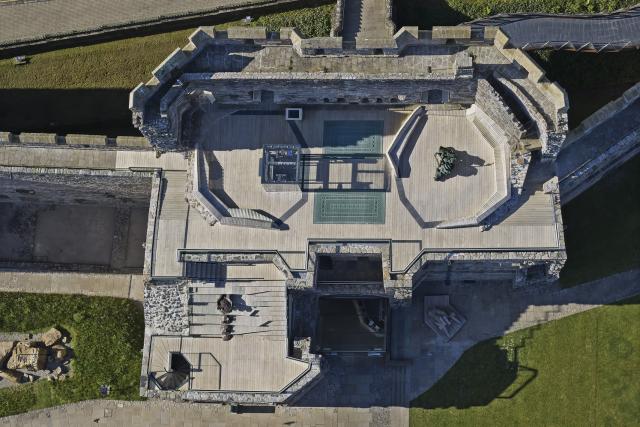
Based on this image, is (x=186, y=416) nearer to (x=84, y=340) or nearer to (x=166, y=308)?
(x=84, y=340)

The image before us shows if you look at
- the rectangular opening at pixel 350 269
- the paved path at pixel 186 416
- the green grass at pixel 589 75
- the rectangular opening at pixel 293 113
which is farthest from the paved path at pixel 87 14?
the paved path at pixel 186 416

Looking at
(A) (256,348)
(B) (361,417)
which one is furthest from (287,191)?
(B) (361,417)

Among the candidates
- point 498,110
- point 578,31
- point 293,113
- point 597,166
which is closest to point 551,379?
point 597,166

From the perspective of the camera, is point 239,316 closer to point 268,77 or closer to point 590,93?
point 268,77

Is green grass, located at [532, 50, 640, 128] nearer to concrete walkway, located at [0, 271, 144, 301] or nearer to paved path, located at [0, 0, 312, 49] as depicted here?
paved path, located at [0, 0, 312, 49]

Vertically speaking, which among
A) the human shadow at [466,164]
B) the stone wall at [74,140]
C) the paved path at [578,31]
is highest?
the paved path at [578,31]

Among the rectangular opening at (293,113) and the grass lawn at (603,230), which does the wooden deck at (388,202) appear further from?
the grass lawn at (603,230)
